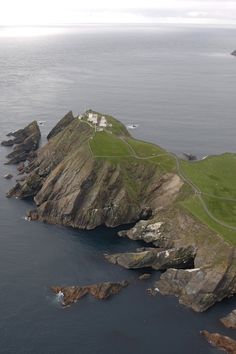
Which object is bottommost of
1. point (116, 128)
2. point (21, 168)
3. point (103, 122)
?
point (21, 168)

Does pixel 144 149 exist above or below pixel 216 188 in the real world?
above

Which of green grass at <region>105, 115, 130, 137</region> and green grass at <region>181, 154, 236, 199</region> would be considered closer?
green grass at <region>181, 154, 236, 199</region>

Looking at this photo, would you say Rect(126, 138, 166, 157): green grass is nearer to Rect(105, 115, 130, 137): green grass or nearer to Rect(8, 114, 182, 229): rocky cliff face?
Rect(8, 114, 182, 229): rocky cliff face

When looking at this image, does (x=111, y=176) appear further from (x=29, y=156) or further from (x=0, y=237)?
(x=29, y=156)

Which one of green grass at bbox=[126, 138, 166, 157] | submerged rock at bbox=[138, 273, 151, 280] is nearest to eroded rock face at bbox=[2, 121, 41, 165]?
green grass at bbox=[126, 138, 166, 157]

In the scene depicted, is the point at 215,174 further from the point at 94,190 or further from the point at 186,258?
the point at 186,258

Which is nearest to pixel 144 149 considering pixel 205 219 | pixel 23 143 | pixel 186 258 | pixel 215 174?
pixel 215 174

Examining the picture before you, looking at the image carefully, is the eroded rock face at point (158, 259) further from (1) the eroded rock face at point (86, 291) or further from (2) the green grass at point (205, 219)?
(1) the eroded rock face at point (86, 291)
